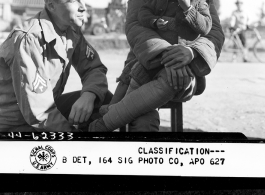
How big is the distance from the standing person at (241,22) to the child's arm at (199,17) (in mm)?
169

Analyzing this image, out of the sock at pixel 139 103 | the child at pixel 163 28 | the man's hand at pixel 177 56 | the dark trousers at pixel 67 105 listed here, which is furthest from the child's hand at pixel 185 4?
the dark trousers at pixel 67 105

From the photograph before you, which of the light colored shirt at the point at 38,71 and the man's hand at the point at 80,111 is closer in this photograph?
the light colored shirt at the point at 38,71

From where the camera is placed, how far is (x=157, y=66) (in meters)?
3.60

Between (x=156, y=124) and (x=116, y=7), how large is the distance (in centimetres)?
82

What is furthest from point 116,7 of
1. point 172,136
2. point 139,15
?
point 172,136

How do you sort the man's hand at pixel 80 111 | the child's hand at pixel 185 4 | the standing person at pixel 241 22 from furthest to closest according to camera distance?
the man's hand at pixel 80 111
the standing person at pixel 241 22
the child's hand at pixel 185 4

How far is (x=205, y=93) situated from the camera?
3646 millimetres

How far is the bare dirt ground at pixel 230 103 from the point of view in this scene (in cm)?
363

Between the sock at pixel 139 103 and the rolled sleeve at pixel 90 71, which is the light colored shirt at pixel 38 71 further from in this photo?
the sock at pixel 139 103

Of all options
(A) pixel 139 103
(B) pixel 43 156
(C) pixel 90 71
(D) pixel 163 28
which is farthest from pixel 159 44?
(B) pixel 43 156

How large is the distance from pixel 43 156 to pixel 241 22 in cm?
158

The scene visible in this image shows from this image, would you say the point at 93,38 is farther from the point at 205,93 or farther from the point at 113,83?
the point at 205,93

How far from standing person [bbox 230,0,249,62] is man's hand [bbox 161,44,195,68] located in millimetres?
352

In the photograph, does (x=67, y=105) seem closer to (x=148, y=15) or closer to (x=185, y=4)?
(x=148, y=15)
